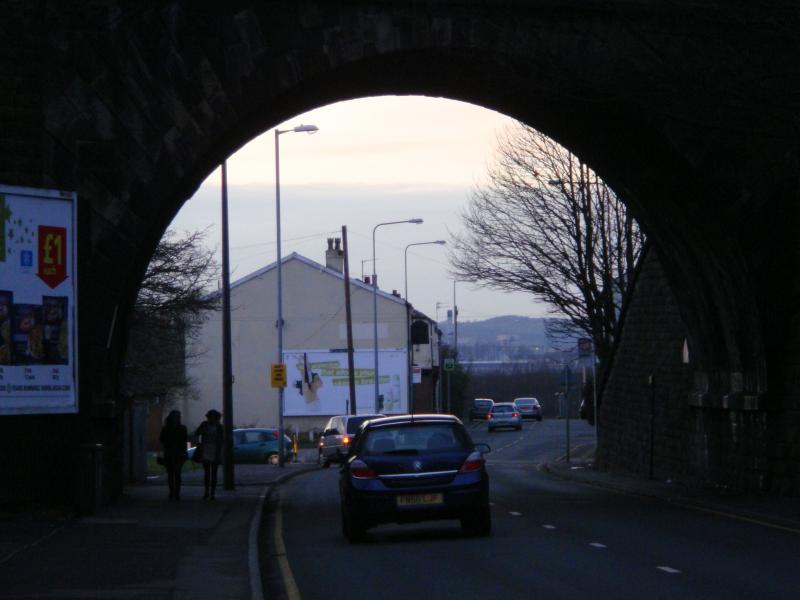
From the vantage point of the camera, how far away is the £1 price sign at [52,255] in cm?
1911

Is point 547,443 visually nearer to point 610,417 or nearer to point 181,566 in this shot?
point 610,417

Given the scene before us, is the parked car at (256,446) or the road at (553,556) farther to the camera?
the parked car at (256,446)

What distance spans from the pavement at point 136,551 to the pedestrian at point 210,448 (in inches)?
→ 31.0

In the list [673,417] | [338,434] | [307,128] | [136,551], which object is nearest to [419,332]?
[338,434]

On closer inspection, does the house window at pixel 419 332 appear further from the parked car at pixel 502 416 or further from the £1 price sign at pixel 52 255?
the £1 price sign at pixel 52 255

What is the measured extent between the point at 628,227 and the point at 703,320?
14.9 m

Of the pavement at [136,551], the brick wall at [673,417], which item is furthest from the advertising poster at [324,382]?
the pavement at [136,551]

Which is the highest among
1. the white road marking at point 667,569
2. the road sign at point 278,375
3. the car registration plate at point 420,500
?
the road sign at point 278,375

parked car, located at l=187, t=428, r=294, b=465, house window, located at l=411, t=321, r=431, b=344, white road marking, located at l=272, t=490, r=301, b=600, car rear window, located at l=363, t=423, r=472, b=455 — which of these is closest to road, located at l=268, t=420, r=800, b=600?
white road marking, located at l=272, t=490, r=301, b=600

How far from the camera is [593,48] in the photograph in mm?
22578

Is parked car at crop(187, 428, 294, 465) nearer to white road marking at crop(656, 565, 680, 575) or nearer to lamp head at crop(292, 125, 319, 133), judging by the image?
lamp head at crop(292, 125, 319, 133)

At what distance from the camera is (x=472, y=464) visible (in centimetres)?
1627

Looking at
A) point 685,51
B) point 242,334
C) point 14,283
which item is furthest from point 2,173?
point 242,334

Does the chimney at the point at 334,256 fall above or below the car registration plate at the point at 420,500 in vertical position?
above
